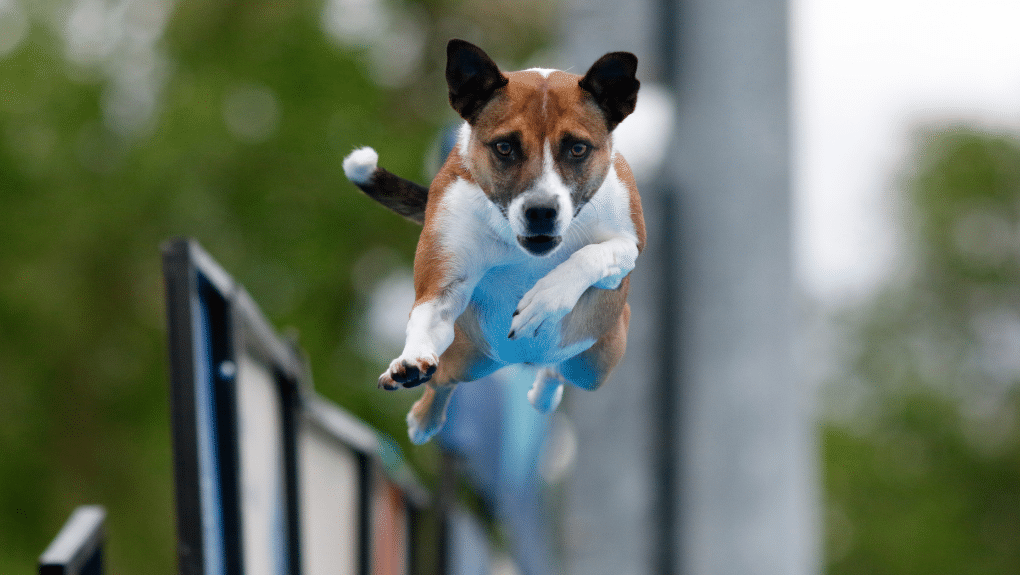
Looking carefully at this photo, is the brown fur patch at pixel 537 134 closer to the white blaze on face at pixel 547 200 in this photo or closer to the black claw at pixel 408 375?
the white blaze on face at pixel 547 200

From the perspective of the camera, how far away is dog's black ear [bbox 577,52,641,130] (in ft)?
2.75

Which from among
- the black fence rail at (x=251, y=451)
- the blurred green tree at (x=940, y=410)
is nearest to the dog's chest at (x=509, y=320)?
the black fence rail at (x=251, y=451)

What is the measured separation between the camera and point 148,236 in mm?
18250

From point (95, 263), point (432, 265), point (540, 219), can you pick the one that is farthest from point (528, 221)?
point (95, 263)

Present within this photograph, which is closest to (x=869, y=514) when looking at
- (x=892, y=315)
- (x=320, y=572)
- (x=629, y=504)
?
(x=892, y=315)

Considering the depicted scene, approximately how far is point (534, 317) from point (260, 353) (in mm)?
3374

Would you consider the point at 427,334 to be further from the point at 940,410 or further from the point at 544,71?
the point at 940,410

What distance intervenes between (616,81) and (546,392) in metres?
0.39

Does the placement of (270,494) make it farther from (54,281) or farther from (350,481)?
(54,281)

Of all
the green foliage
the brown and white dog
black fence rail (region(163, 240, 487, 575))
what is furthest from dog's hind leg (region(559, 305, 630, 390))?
the green foliage

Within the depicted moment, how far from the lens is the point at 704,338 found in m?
4.32

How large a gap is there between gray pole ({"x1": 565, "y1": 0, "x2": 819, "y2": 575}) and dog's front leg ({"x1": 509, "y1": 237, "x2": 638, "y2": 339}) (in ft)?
1.56

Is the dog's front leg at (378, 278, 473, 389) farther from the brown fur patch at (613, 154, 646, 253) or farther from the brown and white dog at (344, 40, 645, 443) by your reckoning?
the brown fur patch at (613, 154, 646, 253)

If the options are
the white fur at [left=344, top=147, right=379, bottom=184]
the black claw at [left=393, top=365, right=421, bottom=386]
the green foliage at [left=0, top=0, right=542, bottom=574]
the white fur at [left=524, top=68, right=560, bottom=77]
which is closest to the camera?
the black claw at [left=393, top=365, right=421, bottom=386]
